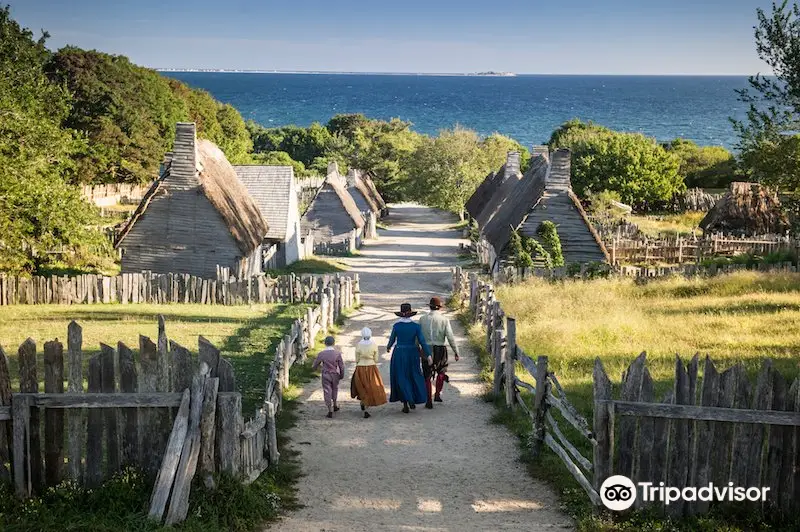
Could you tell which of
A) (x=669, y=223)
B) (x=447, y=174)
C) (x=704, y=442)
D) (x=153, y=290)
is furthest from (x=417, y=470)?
(x=447, y=174)

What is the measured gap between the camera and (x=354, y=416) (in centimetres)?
1441

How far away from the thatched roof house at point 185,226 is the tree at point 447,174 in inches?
1307

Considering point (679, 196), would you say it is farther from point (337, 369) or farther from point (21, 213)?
point (337, 369)

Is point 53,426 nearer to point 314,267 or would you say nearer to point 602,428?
point 602,428

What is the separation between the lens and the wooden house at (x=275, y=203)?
39.6 metres

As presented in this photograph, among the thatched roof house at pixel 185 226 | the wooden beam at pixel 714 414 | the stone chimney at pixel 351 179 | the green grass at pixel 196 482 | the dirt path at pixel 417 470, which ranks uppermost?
the stone chimney at pixel 351 179

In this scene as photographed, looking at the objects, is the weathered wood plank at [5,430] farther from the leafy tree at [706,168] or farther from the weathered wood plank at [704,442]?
the leafy tree at [706,168]

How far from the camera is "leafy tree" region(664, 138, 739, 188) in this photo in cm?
7250

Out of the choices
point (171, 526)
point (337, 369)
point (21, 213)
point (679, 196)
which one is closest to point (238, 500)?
point (171, 526)

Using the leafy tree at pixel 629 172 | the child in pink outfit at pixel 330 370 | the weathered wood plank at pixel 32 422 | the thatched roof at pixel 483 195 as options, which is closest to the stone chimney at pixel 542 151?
the thatched roof at pixel 483 195

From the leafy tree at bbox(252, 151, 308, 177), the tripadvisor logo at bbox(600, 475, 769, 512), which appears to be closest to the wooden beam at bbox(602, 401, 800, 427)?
the tripadvisor logo at bbox(600, 475, 769, 512)

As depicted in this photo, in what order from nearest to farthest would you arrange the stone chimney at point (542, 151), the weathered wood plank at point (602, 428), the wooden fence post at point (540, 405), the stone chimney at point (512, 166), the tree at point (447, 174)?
the weathered wood plank at point (602, 428) → the wooden fence post at point (540, 405) → the stone chimney at point (542, 151) → the stone chimney at point (512, 166) → the tree at point (447, 174)

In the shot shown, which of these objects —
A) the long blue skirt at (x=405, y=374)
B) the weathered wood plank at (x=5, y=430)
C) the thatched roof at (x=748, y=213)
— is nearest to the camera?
the weathered wood plank at (x=5, y=430)

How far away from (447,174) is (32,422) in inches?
2230
